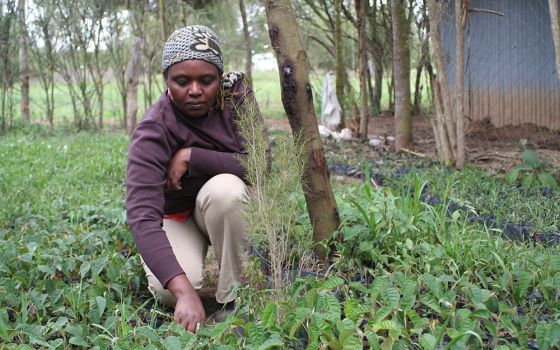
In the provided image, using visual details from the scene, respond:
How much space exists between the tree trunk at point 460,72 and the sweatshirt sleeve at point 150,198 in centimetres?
346

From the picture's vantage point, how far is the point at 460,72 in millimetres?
5555

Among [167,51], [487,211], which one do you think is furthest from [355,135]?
[167,51]

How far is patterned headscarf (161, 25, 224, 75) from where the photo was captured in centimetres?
274

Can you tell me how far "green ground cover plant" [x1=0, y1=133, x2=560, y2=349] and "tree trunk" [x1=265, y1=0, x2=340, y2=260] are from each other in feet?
0.70

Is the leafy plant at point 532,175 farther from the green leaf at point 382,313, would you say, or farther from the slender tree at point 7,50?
the slender tree at point 7,50

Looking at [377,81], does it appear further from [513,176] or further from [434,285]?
[434,285]

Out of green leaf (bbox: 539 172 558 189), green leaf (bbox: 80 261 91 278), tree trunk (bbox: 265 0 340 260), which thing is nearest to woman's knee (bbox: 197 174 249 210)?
tree trunk (bbox: 265 0 340 260)

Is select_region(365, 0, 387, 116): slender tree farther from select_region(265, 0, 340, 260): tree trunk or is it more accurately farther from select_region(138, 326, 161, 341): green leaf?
select_region(138, 326, 161, 341): green leaf

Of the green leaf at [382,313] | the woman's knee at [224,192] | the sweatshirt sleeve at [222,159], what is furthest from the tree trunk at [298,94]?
the green leaf at [382,313]

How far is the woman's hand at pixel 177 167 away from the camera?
9.31 ft

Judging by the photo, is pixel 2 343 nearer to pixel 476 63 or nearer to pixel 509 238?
pixel 509 238

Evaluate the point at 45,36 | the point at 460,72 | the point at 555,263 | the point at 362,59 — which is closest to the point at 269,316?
the point at 555,263

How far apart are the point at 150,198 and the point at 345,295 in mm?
853

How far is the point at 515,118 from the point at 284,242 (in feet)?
22.6
